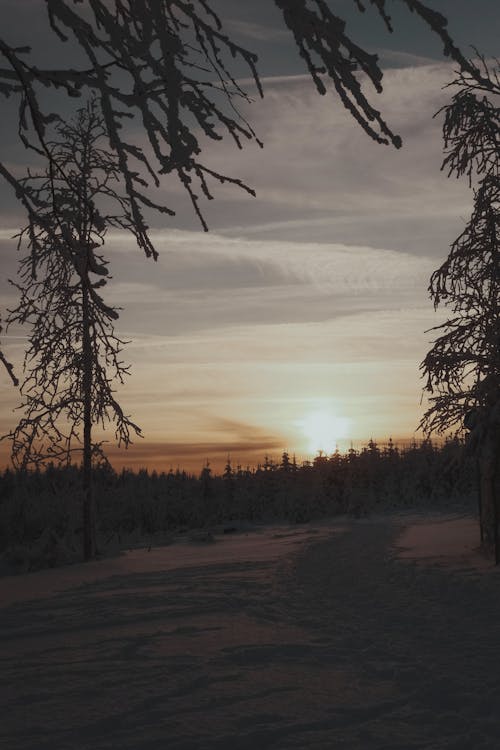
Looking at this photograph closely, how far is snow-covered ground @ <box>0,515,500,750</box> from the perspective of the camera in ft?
12.6

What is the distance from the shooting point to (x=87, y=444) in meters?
14.7

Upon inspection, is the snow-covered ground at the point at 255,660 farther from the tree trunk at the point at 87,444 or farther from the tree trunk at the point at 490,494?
the tree trunk at the point at 87,444

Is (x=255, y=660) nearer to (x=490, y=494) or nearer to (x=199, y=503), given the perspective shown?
(x=490, y=494)

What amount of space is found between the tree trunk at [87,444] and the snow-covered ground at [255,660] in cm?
482

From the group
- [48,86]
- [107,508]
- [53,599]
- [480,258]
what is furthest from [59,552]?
[107,508]

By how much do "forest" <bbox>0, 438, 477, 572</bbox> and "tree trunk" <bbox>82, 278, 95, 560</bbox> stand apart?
47cm

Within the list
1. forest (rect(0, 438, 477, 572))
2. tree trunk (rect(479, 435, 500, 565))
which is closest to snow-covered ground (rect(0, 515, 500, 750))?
tree trunk (rect(479, 435, 500, 565))

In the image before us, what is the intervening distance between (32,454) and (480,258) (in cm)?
917

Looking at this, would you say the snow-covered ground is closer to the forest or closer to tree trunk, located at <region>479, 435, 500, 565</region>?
tree trunk, located at <region>479, 435, 500, 565</region>

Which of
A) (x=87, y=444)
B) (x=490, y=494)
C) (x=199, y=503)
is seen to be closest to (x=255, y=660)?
(x=490, y=494)

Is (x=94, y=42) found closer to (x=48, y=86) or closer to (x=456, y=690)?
(x=48, y=86)

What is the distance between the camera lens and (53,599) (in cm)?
793

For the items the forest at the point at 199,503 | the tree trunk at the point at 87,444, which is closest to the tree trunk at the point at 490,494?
the forest at the point at 199,503

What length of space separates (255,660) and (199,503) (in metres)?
40.3
